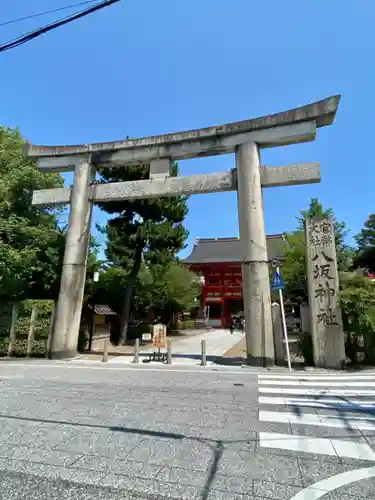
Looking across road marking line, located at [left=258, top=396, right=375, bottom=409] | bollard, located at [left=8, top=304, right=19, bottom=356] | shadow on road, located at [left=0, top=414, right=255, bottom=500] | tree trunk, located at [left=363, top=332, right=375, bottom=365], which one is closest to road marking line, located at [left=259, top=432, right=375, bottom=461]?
shadow on road, located at [left=0, top=414, right=255, bottom=500]

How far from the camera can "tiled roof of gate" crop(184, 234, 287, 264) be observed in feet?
111

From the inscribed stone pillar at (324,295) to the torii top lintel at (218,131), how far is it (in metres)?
3.40

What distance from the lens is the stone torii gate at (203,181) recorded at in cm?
968

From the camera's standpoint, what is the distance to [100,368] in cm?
918

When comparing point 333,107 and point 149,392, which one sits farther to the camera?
point 333,107

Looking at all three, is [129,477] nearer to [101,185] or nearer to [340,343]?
[340,343]

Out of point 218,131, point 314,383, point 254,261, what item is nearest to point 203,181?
point 218,131

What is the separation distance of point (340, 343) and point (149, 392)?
5.84 m

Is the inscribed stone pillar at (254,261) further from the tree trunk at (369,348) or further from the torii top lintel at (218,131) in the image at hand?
the tree trunk at (369,348)

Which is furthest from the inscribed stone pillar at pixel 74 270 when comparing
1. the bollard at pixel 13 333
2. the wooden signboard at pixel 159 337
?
the wooden signboard at pixel 159 337

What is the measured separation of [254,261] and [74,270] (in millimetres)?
6545

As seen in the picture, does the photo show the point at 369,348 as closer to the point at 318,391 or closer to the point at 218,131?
the point at 318,391

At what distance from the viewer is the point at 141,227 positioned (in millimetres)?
15516

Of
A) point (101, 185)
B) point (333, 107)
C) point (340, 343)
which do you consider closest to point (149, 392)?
point (340, 343)
